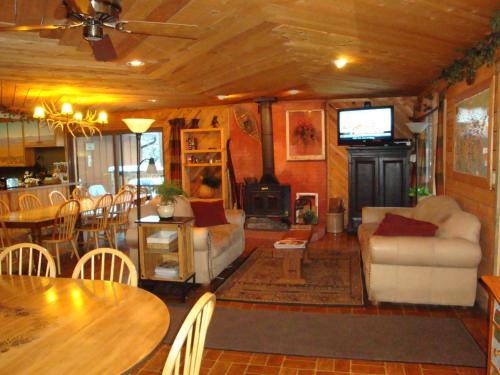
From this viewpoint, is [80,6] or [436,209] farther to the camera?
[436,209]

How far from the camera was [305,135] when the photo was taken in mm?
7305

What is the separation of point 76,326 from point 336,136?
610 centimetres

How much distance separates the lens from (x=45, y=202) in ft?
26.0

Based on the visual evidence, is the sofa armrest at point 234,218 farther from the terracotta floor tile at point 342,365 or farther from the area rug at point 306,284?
the terracotta floor tile at point 342,365

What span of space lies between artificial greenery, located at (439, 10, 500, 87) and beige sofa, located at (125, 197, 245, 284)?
295 centimetres

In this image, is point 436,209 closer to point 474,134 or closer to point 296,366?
point 474,134

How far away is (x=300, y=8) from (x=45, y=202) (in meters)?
6.88

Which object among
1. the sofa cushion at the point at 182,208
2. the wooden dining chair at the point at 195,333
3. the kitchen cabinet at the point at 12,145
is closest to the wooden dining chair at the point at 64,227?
the sofa cushion at the point at 182,208

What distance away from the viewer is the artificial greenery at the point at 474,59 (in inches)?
124

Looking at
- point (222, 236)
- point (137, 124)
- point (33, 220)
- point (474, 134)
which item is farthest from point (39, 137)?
point (474, 134)

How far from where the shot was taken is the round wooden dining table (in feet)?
4.66

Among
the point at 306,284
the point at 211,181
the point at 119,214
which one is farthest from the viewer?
the point at 211,181

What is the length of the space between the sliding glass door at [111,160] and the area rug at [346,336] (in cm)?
565

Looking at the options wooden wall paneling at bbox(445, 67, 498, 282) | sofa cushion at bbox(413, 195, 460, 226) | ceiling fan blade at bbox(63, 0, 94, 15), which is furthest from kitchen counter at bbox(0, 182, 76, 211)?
wooden wall paneling at bbox(445, 67, 498, 282)
